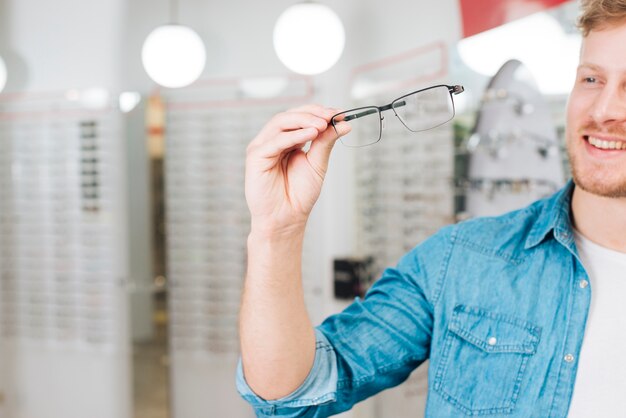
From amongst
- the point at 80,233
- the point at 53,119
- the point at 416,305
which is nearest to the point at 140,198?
the point at 80,233

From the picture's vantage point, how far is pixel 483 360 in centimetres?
142

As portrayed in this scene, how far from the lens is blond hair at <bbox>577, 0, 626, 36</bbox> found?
4.53 ft

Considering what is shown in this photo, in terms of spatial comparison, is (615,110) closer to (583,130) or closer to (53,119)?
(583,130)

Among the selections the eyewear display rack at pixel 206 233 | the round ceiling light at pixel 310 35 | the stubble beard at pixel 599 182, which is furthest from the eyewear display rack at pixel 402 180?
the stubble beard at pixel 599 182

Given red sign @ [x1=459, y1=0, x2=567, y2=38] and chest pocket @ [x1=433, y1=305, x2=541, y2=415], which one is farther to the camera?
red sign @ [x1=459, y1=0, x2=567, y2=38]

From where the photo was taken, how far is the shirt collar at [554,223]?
1.45 meters

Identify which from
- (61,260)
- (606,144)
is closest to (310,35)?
(606,144)

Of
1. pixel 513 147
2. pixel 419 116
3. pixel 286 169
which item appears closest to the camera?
pixel 286 169

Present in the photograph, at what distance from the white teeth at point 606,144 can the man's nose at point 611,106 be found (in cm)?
4

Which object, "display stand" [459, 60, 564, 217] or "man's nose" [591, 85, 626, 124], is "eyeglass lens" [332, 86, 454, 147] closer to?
"display stand" [459, 60, 564, 217]

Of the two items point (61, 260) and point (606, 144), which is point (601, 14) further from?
point (61, 260)

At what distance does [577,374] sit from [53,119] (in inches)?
127

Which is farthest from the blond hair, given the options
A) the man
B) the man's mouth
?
the man's mouth

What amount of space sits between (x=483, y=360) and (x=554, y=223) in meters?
0.35
